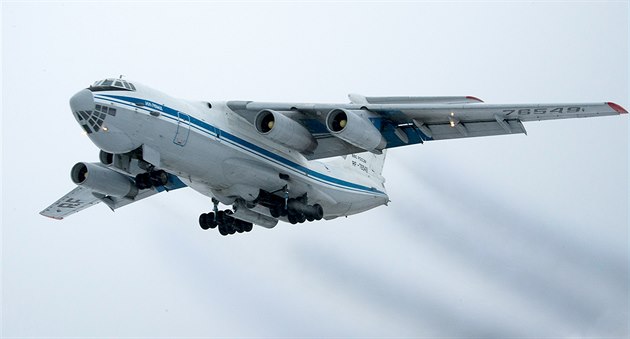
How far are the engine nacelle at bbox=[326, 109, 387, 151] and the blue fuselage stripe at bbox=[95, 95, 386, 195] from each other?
1452 mm

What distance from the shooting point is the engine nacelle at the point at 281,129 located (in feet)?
49.8

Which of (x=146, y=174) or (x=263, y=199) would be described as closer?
(x=146, y=174)

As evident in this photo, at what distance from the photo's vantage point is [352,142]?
15047 millimetres

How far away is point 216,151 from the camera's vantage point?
599 inches

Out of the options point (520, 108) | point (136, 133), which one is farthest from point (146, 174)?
point (520, 108)

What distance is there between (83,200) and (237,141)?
4.95 metres

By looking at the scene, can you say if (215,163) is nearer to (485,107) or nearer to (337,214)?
(337,214)

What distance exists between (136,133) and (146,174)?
1.00 m

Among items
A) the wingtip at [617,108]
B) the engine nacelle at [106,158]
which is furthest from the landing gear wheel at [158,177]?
the wingtip at [617,108]

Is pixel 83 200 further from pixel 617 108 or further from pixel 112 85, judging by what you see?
pixel 617 108

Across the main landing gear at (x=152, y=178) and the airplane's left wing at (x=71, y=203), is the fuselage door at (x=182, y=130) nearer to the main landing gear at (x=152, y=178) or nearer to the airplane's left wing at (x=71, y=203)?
the main landing gear at (x=152, y=178)

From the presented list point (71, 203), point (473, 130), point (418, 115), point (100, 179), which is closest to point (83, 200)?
point (71, 203)

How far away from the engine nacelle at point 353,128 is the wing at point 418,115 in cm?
14

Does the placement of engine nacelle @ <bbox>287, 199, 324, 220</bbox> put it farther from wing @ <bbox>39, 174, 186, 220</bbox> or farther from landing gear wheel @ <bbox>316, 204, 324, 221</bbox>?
wing @ <bbox>39, 174, 186, 220</bbox>
